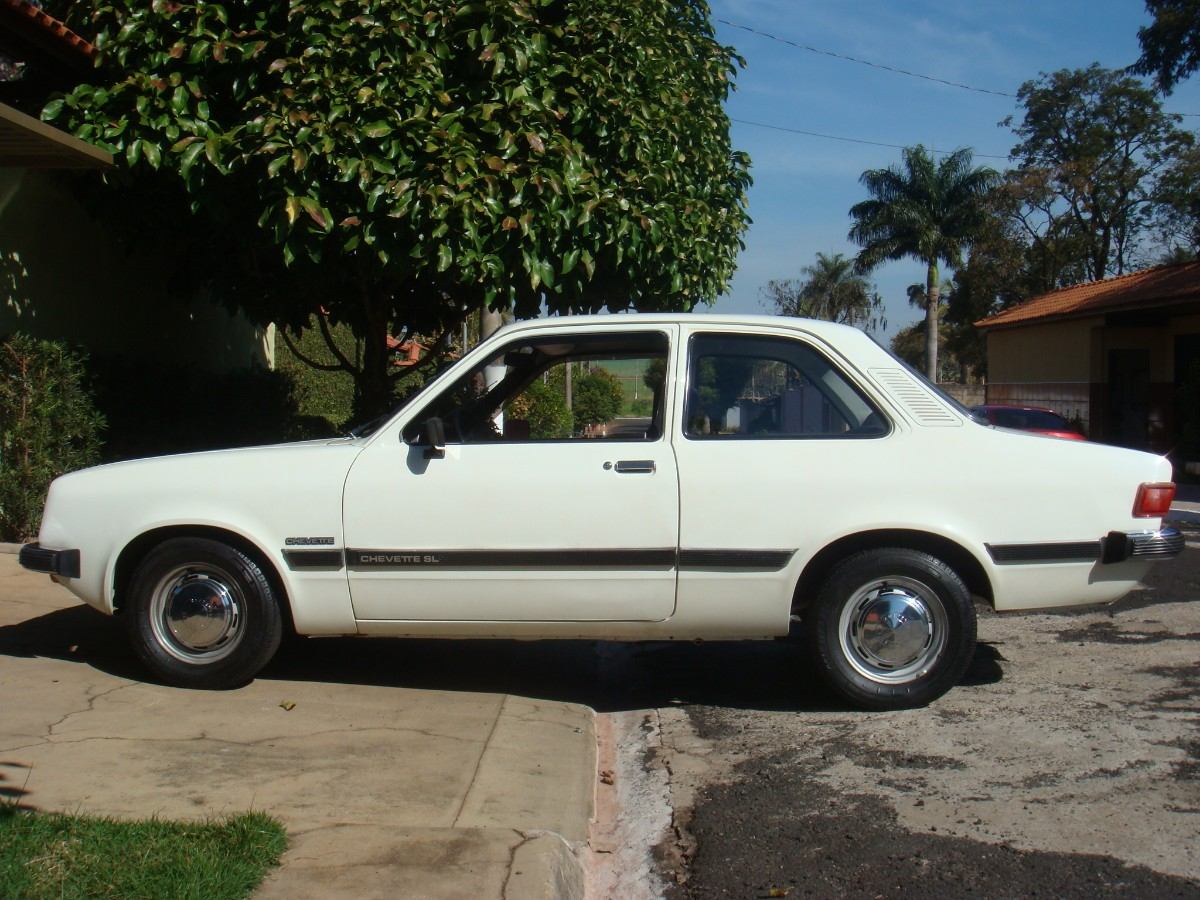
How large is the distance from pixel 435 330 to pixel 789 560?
27.3ft

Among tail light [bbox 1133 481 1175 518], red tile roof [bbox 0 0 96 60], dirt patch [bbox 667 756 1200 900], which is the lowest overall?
dirt patch [bbox 667 756 1200 900]

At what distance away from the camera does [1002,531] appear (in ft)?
18.6

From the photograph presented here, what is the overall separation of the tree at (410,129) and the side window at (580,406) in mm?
2154

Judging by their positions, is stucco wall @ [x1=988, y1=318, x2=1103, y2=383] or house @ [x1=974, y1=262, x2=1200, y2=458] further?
stucco wall @ [x1=988, y1=318, x2=1103, y2=383]

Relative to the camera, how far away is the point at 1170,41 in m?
27.6

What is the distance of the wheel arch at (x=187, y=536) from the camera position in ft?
19.5

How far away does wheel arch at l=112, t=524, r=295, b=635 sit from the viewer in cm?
593

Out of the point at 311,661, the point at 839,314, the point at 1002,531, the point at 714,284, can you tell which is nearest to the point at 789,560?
the point at 1002,531

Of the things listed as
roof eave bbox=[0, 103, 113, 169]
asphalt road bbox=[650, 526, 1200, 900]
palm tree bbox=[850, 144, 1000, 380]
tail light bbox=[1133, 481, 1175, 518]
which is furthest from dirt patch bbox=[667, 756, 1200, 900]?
palm tree bbox=[850, 144, 1000, 380]

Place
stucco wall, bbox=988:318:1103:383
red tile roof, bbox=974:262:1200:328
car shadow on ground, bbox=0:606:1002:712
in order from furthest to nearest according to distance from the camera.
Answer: stucco wall, bbox=988:318:1103:383, red tile roof, bbox=974:262:1200:328, car shadow on ground, bbox=0:606:1002:712

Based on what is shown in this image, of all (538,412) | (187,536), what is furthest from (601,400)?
(187,536)

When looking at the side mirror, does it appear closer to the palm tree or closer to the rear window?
the rear window

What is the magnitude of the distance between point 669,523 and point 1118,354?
24153 mm

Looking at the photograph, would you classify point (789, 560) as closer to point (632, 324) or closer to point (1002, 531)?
point (1002, 531)
